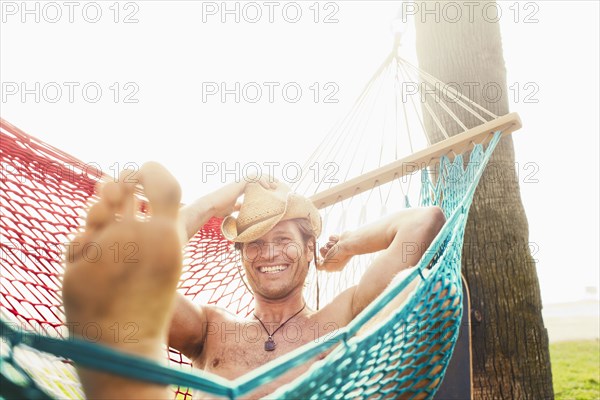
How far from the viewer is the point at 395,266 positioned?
1359mm

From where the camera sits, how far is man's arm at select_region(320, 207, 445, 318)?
53.7 inches

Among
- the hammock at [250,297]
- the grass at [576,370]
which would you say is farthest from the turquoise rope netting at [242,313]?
the grass at [576,370]

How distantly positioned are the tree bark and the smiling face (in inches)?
29.5

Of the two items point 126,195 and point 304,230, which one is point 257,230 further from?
point 126,195

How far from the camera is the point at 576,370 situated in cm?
458

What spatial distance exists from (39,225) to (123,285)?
1018mm

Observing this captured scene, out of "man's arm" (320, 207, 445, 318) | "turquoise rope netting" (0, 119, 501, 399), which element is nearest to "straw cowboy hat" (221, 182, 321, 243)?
"man's arm" (320, 207, 445, 318)

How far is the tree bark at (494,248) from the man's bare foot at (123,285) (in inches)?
59.0

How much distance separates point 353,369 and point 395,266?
0.61m

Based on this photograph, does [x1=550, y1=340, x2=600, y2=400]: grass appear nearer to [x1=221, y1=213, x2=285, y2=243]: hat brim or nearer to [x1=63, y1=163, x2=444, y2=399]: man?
[x1=63, y1=163, x2=444, y2=399]: man

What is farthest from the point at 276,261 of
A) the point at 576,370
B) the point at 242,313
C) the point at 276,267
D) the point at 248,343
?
the point at 576,370

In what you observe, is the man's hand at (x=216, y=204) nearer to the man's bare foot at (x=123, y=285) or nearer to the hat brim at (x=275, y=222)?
the hat brim at (x=275, y=222)

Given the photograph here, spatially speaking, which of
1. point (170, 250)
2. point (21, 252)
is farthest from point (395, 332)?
point (21, 252)

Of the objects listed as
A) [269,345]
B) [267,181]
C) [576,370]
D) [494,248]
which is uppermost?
[267,181]
